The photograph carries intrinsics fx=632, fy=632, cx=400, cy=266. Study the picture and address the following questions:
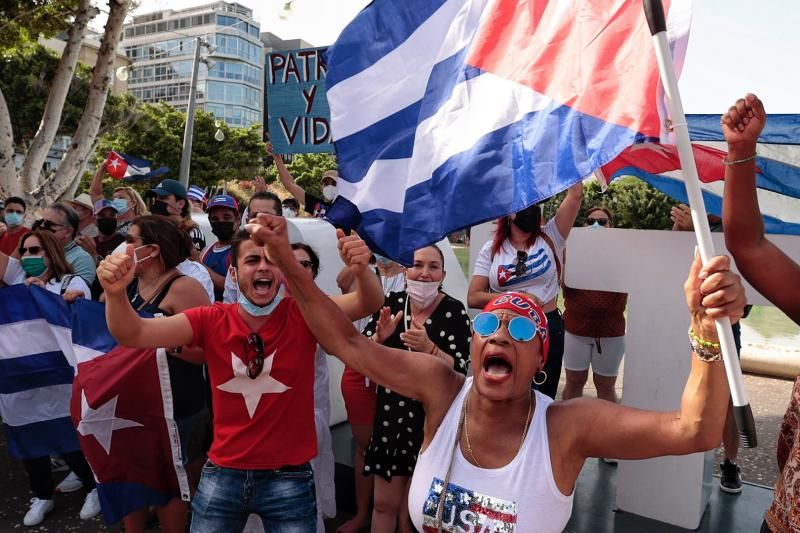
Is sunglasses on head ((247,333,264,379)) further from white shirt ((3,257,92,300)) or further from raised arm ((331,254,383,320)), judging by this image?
white shirt ((3,257,92,300))

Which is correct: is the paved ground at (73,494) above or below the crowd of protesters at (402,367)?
below

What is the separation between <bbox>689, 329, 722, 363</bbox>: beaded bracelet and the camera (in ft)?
5.21

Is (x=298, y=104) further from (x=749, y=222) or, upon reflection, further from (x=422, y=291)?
(x=749, y=222)

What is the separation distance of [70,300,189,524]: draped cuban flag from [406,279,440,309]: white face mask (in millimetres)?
1374

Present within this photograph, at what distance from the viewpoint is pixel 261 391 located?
8.82 ft

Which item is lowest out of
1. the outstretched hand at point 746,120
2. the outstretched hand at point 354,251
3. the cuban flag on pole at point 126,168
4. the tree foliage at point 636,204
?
the outstretched hand at point 354,251

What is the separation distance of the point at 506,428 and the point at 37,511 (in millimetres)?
3605

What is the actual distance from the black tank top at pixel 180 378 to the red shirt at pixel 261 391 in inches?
24.4

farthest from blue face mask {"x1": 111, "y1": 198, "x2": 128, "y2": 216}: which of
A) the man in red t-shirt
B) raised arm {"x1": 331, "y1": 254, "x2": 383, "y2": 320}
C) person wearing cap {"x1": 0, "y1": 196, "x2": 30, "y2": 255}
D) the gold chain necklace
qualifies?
the gold chain necklace

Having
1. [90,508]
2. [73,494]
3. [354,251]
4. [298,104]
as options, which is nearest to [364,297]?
[354,251]

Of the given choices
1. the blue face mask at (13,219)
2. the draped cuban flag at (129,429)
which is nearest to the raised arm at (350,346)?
the draped cuban flag at (129,429)

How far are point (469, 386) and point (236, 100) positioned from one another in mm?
114520

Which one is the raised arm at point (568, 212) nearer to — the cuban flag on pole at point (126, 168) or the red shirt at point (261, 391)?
the red shirt at point (261, 391)

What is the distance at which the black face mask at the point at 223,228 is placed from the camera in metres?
5.05
